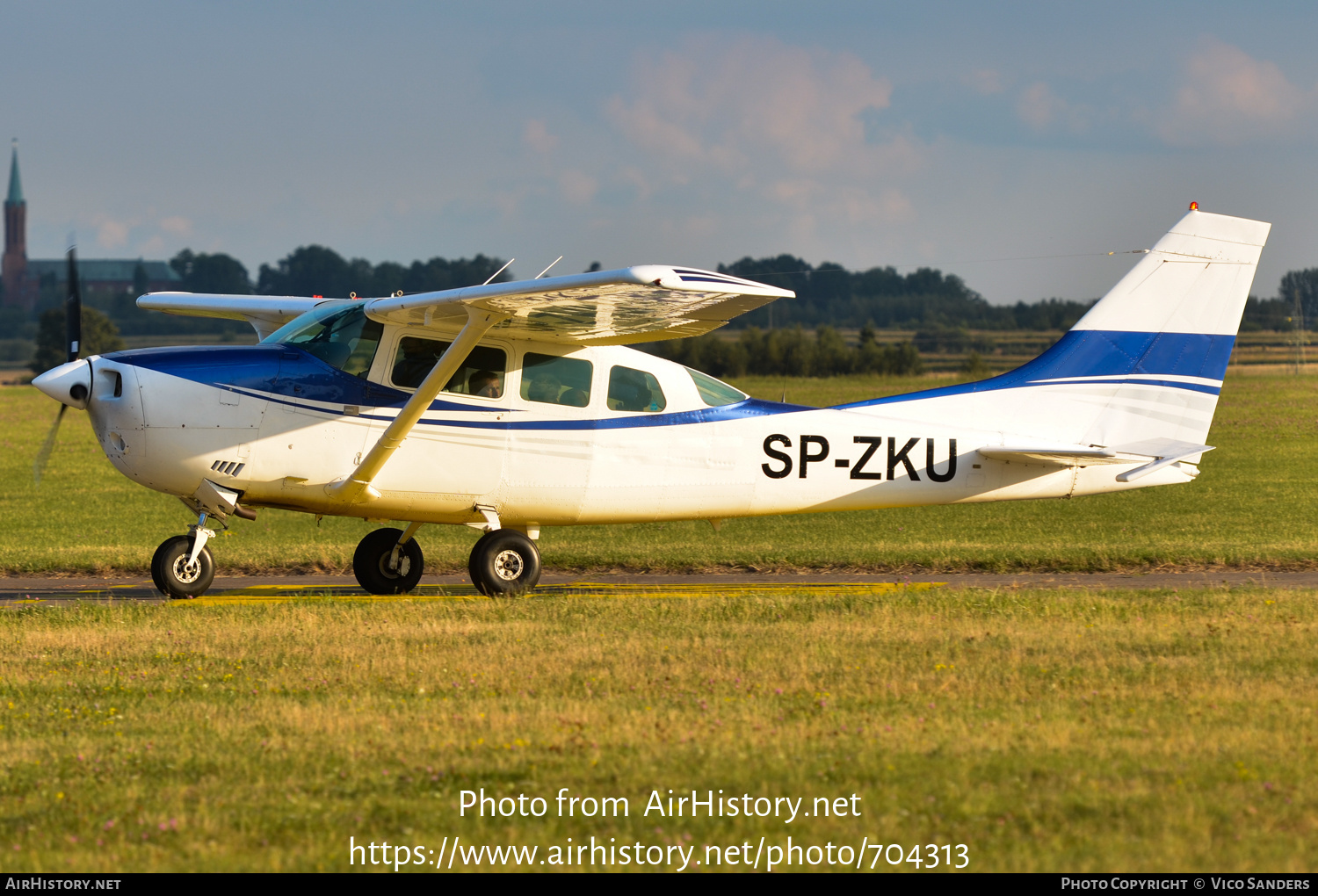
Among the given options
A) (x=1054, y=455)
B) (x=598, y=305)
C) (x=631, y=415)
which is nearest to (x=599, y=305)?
(x=598, y=305)

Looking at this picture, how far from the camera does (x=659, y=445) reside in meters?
12.2

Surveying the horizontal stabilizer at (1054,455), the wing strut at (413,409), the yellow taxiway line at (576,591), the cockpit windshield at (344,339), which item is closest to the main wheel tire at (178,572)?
the yellow taxiway line at (576,591)

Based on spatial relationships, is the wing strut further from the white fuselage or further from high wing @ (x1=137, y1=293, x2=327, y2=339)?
high wing @ (x1=137, y1=293, x2=327, y2=339)

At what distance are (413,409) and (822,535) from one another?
8.20 metres

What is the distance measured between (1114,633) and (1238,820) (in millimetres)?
4323

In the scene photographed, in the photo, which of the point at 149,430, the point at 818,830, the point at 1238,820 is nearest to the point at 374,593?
the point at 149,430

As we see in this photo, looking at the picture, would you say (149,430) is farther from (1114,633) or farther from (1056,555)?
(1056,555)

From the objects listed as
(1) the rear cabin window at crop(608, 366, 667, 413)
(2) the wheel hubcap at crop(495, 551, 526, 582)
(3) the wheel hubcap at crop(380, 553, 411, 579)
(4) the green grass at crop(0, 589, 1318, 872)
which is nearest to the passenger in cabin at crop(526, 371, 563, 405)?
(1) the rear cabin window at crop(608, 366, 667, 413)

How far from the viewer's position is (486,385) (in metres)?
11.7

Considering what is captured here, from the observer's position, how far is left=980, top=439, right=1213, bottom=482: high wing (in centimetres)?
1259

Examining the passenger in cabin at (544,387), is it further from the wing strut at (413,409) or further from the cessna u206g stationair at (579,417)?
the wing strut at (413,409)

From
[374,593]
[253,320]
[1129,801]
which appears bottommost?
[374,593]

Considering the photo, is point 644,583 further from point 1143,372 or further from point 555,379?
point 1143,372

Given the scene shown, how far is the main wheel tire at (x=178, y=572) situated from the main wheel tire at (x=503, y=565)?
2357 millimetres
